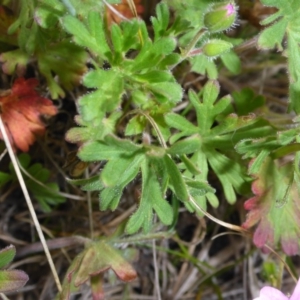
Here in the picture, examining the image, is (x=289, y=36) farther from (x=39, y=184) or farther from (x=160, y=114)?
(x=39, y=184)

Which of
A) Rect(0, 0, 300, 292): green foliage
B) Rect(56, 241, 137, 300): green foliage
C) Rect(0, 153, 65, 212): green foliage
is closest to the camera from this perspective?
Rect(0, 0, 300, 292): green foliage

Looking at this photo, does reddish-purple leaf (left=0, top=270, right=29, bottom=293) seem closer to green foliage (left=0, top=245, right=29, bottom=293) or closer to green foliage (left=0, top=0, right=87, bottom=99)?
green foliage (left=0, top=245, right=29, bottom=293)

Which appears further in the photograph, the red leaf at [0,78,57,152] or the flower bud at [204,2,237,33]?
the red leaf at [0,78,57,152]

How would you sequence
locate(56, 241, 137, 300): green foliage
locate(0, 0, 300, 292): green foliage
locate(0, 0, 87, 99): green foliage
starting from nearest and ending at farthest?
locate(0, 0, 300, 292): green foliage
locate(0, 0, 87, 99): green foliage
locate(56, 241, 137, 300): green foliage

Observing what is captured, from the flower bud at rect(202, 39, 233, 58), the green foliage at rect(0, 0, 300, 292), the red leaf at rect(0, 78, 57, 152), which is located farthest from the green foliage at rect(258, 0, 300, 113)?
the red leaf at rect(0, 78, 57, 152)

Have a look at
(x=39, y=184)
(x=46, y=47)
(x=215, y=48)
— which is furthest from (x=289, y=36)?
(x=39, y=184)

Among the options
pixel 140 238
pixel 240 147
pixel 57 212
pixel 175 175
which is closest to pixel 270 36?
pixel 240 147

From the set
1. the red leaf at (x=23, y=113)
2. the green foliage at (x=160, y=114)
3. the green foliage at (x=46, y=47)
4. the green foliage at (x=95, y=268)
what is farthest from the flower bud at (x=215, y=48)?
the green foliage at (x=95, y=268)
